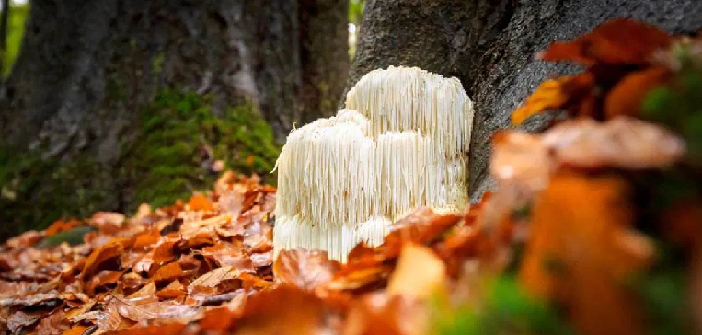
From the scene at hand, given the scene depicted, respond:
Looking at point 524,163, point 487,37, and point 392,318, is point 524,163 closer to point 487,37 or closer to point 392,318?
point 392,318

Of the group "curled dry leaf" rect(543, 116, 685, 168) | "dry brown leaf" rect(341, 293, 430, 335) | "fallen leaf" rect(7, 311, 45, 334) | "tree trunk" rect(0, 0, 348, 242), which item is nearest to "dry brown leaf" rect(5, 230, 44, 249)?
"tree trunk" rect(0, 0, 348, 242)

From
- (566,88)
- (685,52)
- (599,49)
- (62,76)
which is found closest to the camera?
(685,52)

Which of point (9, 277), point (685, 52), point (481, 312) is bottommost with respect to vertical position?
point (9, 277)

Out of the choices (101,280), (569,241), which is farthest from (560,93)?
(101,280)

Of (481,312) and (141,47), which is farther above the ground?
(141,47)

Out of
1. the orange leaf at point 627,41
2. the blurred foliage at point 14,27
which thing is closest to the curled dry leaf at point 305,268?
the orange leaf at point 627,41

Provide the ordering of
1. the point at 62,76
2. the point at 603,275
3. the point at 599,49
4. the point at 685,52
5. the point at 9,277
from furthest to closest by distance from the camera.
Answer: the point at 62,76 → the point at 9,277 → the point at 599,49 → the point at 685,52 → the point at 603,275

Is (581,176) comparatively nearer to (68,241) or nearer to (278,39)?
(68,241)

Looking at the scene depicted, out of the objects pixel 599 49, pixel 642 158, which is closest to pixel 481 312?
pixel 642 158
